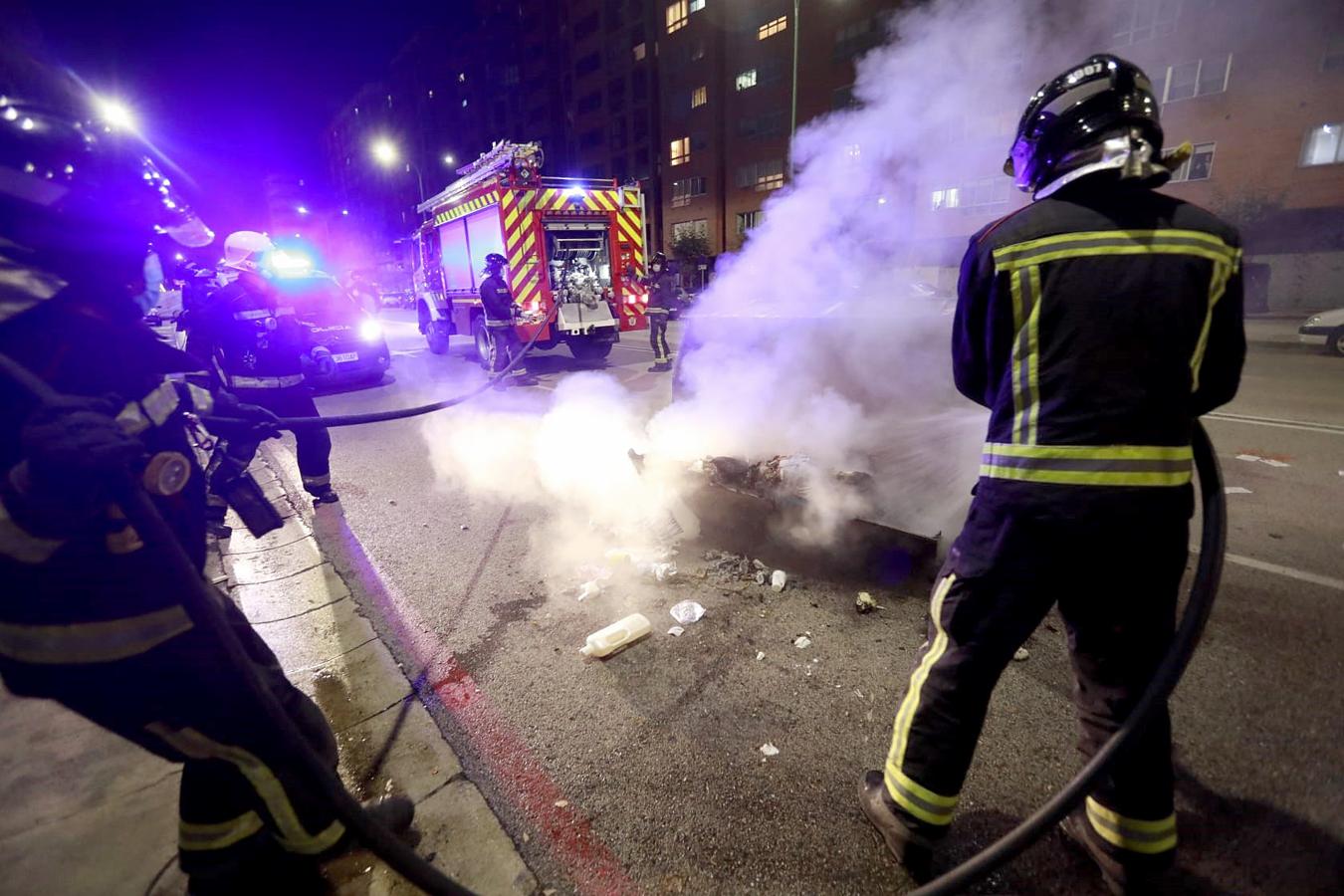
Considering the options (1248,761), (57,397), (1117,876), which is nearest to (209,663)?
(57,397)

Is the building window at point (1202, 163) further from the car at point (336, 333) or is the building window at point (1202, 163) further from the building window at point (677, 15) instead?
the building window at point (677, 15)

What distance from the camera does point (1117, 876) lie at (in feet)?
5.36

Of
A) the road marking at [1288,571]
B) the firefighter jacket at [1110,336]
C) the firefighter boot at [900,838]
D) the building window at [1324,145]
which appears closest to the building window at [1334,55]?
the building window at [1324,145]

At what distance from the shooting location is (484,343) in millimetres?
11172

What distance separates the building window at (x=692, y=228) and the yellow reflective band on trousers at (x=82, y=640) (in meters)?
33.0

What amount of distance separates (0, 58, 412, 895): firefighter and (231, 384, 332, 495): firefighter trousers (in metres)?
3.04

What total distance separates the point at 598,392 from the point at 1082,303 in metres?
7.10

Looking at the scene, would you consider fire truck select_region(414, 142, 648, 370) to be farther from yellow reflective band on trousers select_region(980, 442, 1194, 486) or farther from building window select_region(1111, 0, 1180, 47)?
building window select_region(1111, 0, 1180, 47)

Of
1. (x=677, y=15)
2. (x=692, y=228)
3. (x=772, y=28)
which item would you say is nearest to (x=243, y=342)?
(x=692, y=228)

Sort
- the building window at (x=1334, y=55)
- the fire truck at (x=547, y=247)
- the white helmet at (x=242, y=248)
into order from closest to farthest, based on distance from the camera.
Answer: the white helmet at (x=242, y=248), the fire truck at (x=547, y=247), the building window at (x=1334, y=55)

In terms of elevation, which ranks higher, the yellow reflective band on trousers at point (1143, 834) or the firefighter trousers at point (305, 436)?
the firefighter trousers at point (305, 436)

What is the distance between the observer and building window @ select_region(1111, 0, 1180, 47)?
11.1 metres

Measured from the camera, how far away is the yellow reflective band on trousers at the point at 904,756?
1.63 m

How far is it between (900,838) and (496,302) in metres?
8.70
